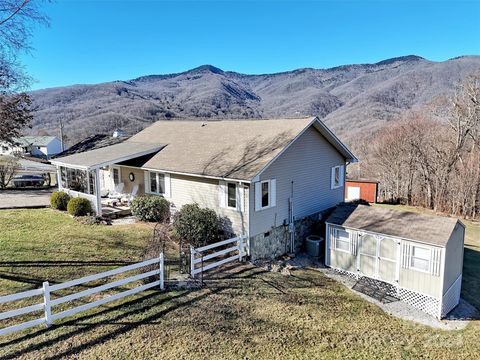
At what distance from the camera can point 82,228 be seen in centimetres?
1508

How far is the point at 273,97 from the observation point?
11969 centimetres

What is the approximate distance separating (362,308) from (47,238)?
1205 centimetres

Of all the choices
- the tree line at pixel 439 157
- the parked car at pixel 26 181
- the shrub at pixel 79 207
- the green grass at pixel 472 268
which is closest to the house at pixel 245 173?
the shrub at pixel 79 207

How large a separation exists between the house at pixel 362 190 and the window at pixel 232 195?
1624 cm

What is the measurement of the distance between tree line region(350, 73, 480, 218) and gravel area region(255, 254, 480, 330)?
579 inches

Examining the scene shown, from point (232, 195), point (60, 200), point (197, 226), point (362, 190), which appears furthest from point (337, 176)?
point (60, 200)

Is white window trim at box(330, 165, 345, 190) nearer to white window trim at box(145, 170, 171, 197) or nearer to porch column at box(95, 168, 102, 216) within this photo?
white window trim at box(145, 170, 171, 197)

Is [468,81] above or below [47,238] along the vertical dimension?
above

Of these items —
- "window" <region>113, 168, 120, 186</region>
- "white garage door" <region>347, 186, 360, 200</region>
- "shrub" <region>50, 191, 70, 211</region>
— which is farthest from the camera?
"white garage door" <region>347, 186, 360, 200</region>

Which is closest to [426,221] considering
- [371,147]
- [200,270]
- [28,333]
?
[200,270]

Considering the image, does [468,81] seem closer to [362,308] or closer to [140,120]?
[362,308]

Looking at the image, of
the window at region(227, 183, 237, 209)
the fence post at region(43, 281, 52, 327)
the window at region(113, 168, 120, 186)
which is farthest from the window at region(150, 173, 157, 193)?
the fence post at region(43, 281, 52, 327)

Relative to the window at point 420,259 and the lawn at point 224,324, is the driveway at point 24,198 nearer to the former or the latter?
the lawn at point 224,324

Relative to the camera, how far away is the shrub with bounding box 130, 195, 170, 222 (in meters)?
16.2
